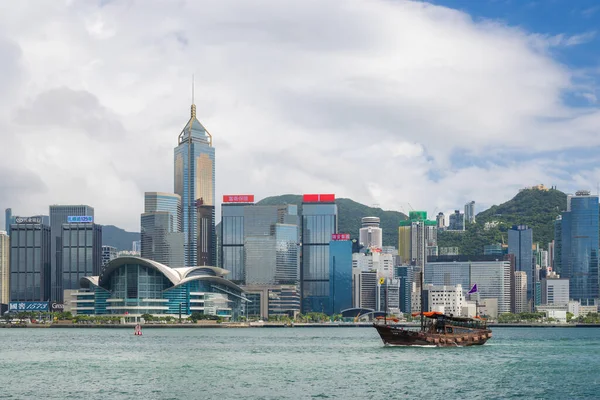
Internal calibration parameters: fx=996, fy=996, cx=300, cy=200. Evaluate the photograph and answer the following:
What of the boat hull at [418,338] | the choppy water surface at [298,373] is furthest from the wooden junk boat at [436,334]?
the choppy water surface at [298,373]

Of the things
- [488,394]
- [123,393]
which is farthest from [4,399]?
[488,394]

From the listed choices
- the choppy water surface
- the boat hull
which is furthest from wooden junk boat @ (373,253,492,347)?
the choppy water surface

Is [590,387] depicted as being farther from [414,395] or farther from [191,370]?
[191,370]

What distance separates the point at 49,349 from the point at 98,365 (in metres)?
32.9

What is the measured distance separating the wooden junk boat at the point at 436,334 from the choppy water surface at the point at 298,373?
69.1 inches

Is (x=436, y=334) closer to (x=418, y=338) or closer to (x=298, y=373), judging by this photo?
(x=418, y=338)

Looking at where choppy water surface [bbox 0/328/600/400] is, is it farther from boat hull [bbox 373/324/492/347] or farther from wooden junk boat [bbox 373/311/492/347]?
wooden junk boat [bbox 373/311/492/347]

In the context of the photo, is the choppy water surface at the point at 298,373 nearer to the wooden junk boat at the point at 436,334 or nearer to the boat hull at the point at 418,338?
the boat hull at the point at 418,338

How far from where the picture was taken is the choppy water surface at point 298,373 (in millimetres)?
68312

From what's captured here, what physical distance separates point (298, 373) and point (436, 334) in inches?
1475

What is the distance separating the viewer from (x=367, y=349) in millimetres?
119812

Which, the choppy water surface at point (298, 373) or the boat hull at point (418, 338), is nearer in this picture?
the choppy water surface at point (298, 373)

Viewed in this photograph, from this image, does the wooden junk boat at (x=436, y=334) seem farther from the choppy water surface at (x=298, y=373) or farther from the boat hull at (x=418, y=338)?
the choppy water surface at (x=298, y=373)

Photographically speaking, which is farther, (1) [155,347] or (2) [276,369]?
(1) [155,347]
